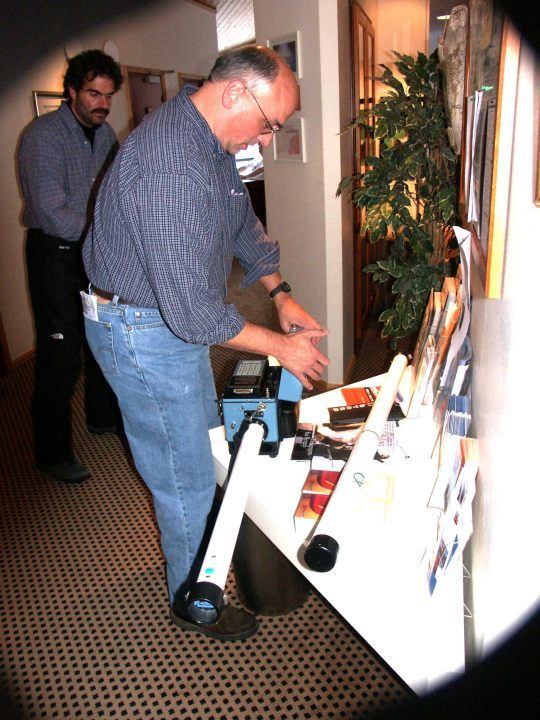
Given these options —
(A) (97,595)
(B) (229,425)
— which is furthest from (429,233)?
(A) (97,595)

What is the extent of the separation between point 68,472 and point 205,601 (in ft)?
5.82

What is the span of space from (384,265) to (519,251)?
1.42m

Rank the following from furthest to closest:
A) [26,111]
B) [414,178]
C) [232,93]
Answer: [26,111] → [414,178] → [232,93]

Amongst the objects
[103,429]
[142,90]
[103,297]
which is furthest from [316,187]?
[142,90]

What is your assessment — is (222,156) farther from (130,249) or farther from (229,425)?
(229,425)

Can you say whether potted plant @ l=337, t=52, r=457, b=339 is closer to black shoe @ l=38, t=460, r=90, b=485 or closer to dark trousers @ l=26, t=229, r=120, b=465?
dark trousers @ l=26, t=229, r=120, b=465

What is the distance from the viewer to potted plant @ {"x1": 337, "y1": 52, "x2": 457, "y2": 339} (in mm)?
1928

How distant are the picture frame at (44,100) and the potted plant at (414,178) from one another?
2344 mm

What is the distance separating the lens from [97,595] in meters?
1.77

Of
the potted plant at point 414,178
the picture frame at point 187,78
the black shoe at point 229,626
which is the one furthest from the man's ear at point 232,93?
the picture frame at point 187,78

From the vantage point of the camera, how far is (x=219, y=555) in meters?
0.79

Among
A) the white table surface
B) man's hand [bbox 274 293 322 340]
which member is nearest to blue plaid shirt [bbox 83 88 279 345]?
man's hand [bbox 274 293 322 340]

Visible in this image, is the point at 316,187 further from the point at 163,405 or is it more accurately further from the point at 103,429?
the point at 163,405

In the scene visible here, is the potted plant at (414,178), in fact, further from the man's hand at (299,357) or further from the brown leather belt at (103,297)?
the brown leather belt at (103,297)
